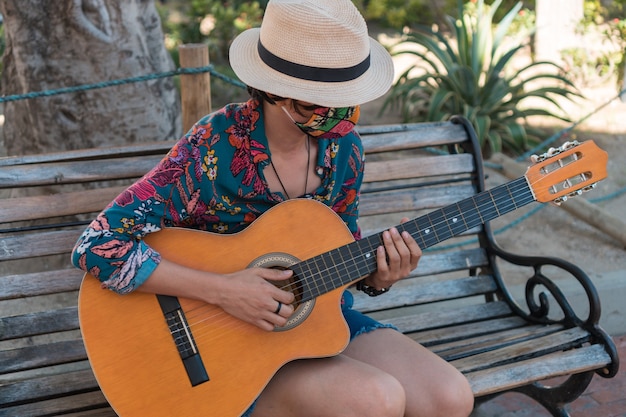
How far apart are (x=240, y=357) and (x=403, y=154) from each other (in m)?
4.32

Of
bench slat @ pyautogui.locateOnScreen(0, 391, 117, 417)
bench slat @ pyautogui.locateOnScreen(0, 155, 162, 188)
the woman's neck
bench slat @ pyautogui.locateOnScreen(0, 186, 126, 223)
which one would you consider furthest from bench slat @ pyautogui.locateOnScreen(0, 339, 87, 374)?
the woman's neck

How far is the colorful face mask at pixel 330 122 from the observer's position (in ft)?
7.73

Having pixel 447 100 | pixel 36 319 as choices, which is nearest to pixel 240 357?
pixel 36 319

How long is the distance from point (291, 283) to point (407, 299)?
97 centimetres

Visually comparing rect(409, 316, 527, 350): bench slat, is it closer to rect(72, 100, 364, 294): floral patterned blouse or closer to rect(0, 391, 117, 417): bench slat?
rect(72, 100, 364, 294): floral patterned blouse

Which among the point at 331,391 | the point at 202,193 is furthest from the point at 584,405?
the point at 202,193

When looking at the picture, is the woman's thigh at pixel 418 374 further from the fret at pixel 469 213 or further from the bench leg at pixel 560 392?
the bench leg at pixel 560 392

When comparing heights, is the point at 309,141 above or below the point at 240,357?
above

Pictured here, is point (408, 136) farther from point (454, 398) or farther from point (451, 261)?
point (454, 398)

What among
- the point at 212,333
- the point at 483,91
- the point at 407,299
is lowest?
the point at 483,91

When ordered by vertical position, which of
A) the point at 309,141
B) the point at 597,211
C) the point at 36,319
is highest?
the point at 309,141

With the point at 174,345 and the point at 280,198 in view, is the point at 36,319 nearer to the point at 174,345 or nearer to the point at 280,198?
the point at 174,345

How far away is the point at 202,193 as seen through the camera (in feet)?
8.21

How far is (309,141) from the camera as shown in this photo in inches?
106
